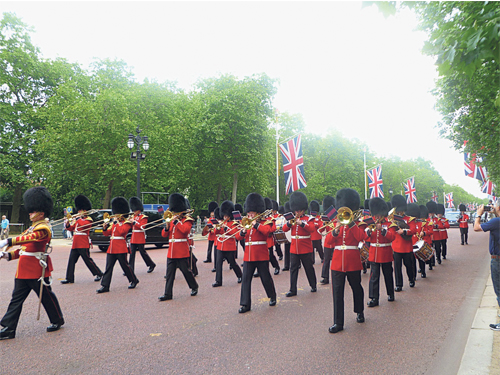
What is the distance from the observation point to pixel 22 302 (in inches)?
198

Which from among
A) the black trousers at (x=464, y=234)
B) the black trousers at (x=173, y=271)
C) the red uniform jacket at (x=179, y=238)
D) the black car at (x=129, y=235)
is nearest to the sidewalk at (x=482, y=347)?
the black trousers at (x=173, y=271)

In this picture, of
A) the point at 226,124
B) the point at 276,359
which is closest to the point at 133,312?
the point at 276,359

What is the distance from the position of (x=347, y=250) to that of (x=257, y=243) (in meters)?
1.77

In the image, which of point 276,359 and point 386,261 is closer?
point 276,359

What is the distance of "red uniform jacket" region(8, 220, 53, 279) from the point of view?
16.8 feet

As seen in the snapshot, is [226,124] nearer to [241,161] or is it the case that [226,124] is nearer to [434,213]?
[241,161]

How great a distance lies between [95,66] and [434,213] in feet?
90.9

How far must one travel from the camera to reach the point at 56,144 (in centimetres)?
2311

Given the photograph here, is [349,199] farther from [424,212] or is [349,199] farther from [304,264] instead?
[424,212]

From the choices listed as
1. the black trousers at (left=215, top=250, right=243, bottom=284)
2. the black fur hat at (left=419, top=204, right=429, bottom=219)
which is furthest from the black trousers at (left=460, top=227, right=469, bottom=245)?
the black trousers at (left=215, top=250, right=243, bottom=284)

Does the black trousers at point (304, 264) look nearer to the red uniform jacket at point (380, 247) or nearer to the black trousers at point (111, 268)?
the red uniform jacket at point (380, 247)

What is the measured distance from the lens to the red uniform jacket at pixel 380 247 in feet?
22.8

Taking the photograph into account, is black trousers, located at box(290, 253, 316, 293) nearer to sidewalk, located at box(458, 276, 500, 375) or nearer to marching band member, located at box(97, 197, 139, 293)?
sidewalk, located at box(458, 276, 500, 375)

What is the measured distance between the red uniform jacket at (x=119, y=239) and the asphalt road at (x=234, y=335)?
0.80m
